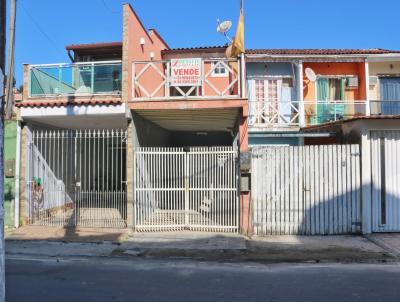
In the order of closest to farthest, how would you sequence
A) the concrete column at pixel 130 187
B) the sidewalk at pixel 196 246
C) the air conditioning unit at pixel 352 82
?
the sidewalk at pixel 196 246
the concrete column at pixel 130 187
the air conditioning unit at pixel 352 82

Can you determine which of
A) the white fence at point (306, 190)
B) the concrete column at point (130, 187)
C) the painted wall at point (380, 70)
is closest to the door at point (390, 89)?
the painted wall at point (380, 70)

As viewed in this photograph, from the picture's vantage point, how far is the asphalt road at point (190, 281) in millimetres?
5789

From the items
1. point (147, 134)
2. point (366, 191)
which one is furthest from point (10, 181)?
point (366, 191)

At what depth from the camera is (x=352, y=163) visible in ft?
34.5

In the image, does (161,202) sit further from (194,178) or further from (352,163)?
(352,163)

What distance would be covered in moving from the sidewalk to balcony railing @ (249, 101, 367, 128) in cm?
688

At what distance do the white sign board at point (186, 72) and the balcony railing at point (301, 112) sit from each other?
5426 mm

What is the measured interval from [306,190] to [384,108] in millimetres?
Answer: 8536

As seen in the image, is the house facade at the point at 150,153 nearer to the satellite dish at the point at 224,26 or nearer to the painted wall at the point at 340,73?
the satellite dish at the point at 224,26

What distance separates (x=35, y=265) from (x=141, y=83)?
21.2 feet

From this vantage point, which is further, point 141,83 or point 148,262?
point 141,83

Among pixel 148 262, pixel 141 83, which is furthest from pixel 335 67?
pixel 148 262

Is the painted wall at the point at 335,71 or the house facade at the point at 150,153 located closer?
the house facade at the point at 150,153

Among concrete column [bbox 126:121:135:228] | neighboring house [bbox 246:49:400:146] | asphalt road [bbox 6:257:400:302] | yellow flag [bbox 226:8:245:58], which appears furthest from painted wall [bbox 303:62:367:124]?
asphalt road [bbox 6:257:400:302]
